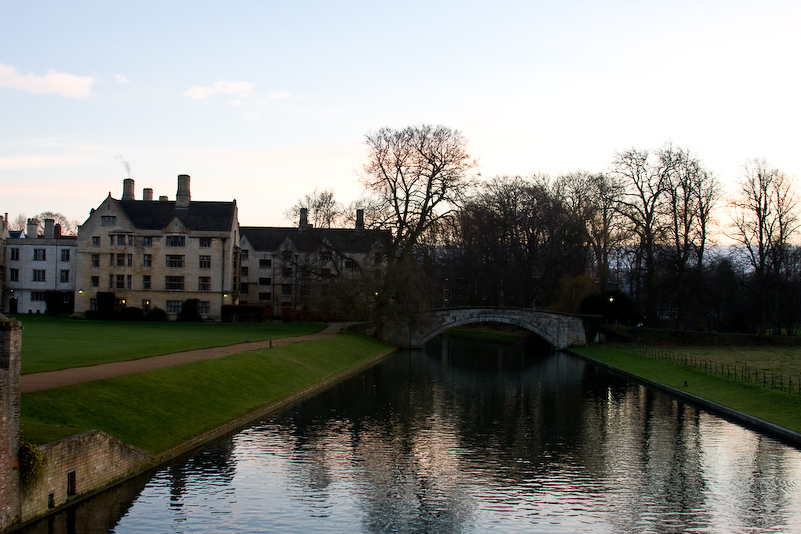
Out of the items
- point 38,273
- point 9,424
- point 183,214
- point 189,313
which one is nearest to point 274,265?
point 183,214

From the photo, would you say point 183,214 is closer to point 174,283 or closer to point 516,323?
point 174,283

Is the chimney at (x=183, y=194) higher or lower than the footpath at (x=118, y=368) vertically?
higher

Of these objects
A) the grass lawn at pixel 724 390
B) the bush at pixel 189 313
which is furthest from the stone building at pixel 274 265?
the grass lawn at pixel 724 390

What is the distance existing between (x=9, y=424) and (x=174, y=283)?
63.5 metres

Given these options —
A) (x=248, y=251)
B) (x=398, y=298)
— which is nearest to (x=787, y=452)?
(x=398, y=298)

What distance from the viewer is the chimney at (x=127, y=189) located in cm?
8281

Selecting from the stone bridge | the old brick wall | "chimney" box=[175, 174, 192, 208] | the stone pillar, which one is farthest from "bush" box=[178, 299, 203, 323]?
the stone pillar

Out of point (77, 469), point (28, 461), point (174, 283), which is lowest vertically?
point (77, 469)

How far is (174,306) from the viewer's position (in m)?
76.6

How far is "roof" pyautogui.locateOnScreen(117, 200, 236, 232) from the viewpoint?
3061 inches

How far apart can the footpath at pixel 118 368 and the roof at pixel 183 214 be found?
114 ft

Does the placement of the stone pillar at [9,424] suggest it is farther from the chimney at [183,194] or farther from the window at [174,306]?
the chimney at [183,194]

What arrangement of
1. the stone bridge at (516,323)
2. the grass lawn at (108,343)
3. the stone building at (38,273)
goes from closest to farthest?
1. the grass lawn at (108,343)
2. the stone bridge at (516,323)
3. the stone building at (38,273)

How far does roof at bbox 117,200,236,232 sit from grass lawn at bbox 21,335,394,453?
39444mm
